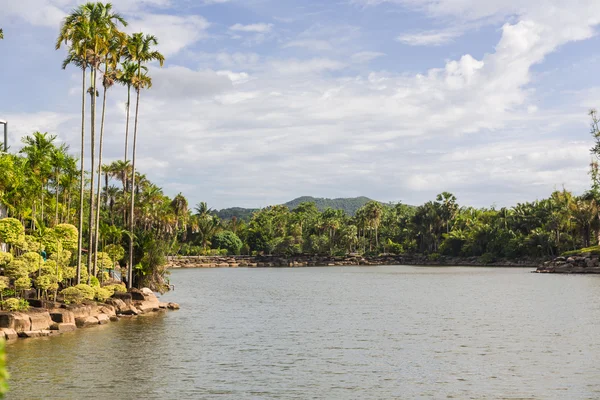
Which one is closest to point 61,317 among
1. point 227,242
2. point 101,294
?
point 101,294

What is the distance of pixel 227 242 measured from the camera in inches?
6432

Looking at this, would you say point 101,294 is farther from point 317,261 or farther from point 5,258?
point 317,261

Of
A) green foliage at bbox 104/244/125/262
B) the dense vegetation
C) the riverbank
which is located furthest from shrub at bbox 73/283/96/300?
the riverbank

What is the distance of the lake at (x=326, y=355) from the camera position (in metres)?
21.9

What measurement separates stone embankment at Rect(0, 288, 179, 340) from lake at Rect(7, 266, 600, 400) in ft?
2.88

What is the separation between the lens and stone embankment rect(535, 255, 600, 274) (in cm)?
9761

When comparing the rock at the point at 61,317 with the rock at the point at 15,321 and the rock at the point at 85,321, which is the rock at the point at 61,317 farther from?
the rock at the point at 15,321

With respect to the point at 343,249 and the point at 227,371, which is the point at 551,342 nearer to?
the point at 227,371

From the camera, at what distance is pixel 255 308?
5056 centimetres

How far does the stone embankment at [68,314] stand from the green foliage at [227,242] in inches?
4623

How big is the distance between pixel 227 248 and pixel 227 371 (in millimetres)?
139492

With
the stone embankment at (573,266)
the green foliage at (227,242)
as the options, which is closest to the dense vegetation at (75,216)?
the stone embankment at (573,266)

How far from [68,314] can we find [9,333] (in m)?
4.41

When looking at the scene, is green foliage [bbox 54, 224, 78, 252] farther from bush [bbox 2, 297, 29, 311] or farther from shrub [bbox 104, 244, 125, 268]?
shrub [bbox 104, 244, 125, 268]
